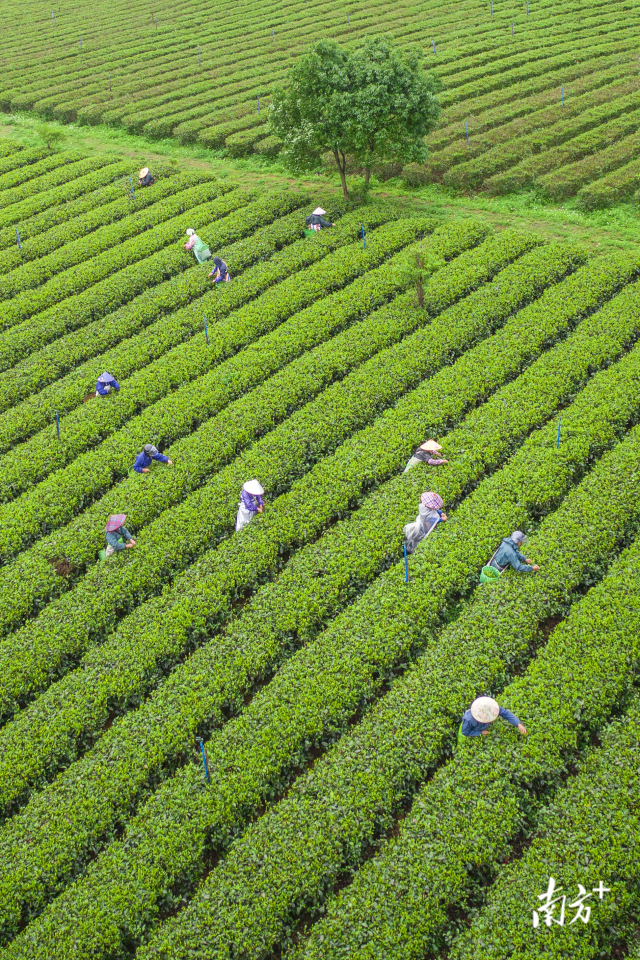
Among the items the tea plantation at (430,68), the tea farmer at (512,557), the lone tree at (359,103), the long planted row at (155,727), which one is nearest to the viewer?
the long planted row at (155,727)

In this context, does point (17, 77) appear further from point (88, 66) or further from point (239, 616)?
point (239, 616)

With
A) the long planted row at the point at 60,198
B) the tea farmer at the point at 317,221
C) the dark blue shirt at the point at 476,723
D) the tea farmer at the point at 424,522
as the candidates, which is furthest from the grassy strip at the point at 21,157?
the dark blue shirt at the point at 476,723

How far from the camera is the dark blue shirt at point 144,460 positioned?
642 inches

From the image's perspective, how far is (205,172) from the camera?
30500mm

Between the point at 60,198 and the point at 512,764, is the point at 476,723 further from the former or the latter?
the point at 60,198

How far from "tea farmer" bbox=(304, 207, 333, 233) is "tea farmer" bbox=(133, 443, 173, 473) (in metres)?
12.3

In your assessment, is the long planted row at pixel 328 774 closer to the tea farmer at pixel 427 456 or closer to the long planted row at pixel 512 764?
the long planted row at pixel 512 764

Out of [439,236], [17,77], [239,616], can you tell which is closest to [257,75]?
[17,77]

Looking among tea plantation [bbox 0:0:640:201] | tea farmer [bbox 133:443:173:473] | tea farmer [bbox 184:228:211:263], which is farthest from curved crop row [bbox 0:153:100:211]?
tea farmer [bbox 133:443:173:473]

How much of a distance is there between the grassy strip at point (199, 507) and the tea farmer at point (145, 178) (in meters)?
16.9

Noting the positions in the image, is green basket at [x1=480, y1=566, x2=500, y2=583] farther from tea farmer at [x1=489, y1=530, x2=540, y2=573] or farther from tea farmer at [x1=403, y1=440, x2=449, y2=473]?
tea farmer at [x1=403, y1=440, x2=449, y2=473]

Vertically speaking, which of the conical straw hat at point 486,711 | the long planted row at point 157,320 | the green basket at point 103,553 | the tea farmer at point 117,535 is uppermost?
the long planted row at point 157,320

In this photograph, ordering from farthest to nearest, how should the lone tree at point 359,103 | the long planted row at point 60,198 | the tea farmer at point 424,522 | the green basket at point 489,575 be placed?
the long planted row at point 60,198
the lone tree at point 359,103
the tea farmer at point 424,522
the green basket at point 489,575

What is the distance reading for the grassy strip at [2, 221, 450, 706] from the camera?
13062 mm
